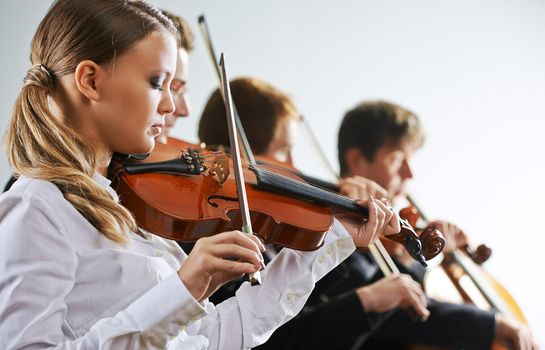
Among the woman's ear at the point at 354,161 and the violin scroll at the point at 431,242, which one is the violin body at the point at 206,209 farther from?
the woman's ear at the point at 354,161

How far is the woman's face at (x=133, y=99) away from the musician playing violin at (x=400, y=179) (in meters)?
0.94

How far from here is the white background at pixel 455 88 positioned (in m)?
2.67

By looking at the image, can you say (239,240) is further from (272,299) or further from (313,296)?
(313,296)

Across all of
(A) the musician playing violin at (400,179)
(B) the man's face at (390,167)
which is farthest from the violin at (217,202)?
(B) the man's face at (390,167)

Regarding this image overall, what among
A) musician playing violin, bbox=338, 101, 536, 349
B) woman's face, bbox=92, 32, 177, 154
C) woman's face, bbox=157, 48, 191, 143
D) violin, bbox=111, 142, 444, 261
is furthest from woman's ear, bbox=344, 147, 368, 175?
woman's face, bbox=92, 32, 177, 154

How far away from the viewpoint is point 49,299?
2.45 feet

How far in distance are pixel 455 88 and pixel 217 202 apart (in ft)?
6.81

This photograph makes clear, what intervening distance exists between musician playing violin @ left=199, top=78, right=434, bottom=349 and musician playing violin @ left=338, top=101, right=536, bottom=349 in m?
0.11

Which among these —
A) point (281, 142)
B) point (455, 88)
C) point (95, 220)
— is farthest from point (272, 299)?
point (455, 88)

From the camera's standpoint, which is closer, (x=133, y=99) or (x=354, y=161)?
(x=133, y=99)

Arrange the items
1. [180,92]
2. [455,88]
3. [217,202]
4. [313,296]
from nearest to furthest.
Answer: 1. [217,202]
2. [180,92]
3. [313,296]
4. [455,88]

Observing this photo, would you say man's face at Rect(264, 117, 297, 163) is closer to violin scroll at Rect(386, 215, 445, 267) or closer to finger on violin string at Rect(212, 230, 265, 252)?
violin scroll at Rect(386, 215, 445, 267)

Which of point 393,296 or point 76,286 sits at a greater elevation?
point 76,286

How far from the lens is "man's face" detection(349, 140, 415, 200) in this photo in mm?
2096
